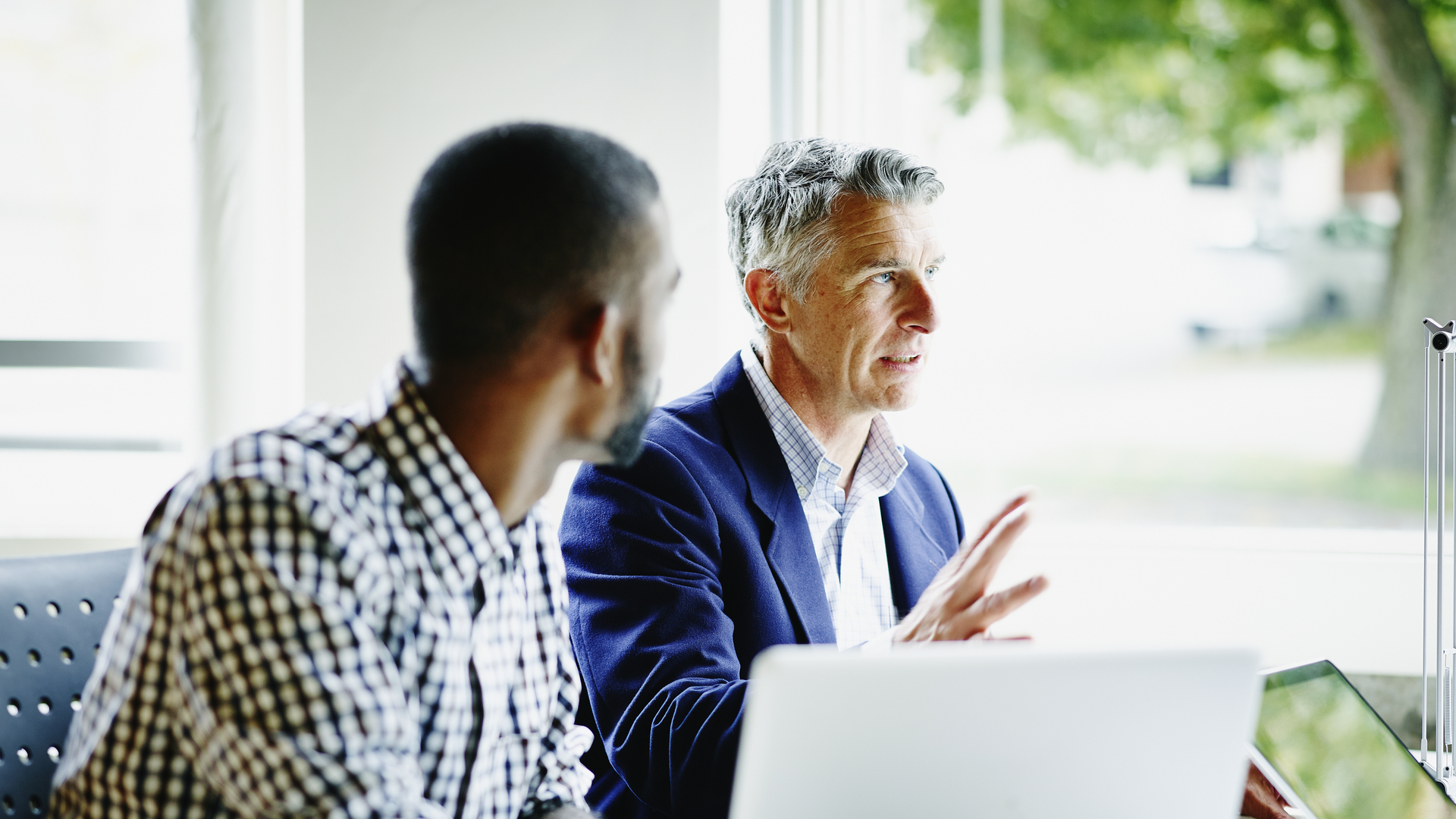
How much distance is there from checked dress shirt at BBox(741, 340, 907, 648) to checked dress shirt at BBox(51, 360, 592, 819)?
2.06ft

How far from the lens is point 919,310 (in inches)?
64.5

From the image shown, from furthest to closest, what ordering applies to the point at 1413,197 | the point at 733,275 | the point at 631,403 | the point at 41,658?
1. the point at 1413,197
2. the point at 733,275
3. the point at 41,658
4. the point at 631,403

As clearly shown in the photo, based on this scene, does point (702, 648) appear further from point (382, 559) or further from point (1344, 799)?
point (1344, 799)

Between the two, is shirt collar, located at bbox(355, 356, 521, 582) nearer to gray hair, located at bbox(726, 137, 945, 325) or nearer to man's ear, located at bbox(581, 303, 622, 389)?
man's ear, located at bbox(581, 303, 622, 389)

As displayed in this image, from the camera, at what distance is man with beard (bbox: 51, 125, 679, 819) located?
81cm

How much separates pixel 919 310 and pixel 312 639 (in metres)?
1.05

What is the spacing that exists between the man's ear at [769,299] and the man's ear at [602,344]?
670 millimetres

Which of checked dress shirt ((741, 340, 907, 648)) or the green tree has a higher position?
the green tree

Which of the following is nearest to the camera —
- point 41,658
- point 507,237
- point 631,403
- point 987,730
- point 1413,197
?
point 987,730

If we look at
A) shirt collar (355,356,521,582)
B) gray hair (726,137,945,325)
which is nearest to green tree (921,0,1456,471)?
gray hair (726,137,945,325)

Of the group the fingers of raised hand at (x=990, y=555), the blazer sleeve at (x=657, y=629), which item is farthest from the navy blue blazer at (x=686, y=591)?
the fingers of raised hand at (x=990, y=555)

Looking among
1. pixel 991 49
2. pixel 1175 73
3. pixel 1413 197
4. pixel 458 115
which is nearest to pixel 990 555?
pixel 458 115

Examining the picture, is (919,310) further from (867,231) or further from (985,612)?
(985,612)

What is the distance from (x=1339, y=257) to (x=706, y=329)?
6.96ft
